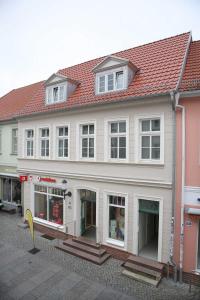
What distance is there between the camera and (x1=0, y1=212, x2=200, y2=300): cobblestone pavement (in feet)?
24.0

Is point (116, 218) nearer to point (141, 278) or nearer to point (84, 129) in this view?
point (141, 278)

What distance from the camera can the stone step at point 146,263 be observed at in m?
8.24

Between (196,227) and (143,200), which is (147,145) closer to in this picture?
(143,200)

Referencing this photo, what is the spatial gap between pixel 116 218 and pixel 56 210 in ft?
13.3

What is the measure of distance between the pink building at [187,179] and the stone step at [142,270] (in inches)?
35.9

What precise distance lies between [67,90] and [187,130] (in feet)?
23.0

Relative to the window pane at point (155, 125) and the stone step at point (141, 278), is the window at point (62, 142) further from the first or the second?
the stone step at point (141, 278)

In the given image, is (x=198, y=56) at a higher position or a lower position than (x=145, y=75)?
higher

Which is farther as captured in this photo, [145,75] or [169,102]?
[145,75]

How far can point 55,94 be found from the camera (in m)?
12.8

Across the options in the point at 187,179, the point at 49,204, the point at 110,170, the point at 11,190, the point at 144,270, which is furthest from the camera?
the point at 11,190

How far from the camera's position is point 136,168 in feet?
29.9

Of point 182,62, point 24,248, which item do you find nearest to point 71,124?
point 182,62

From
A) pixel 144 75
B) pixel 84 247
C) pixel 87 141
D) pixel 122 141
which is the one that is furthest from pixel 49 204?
pixel 144 75
